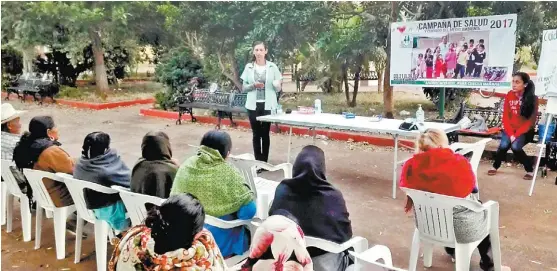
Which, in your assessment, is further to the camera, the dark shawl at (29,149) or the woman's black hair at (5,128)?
the woman's black hair at (5,128)

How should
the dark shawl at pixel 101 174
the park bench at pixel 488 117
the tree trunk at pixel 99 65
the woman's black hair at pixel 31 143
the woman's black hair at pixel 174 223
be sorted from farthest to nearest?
1. the tree trunk at pixel 99 65
2. the park bench at pixel 488 117
3. the woman's black hair at pixel 31 143
4. the dark shawl at pixel 101 174
5. the woman's black hair at pixel 174 223

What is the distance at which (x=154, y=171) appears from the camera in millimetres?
2918

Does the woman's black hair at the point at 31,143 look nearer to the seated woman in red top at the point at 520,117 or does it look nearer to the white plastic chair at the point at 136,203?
the white plastic chair at the point at 136,203

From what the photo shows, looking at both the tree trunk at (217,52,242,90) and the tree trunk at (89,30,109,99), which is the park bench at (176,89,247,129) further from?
the tree trunk at (89,30,109,99)

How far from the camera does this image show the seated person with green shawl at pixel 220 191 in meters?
2.56

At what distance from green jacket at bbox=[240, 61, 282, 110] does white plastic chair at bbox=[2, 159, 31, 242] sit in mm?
2686

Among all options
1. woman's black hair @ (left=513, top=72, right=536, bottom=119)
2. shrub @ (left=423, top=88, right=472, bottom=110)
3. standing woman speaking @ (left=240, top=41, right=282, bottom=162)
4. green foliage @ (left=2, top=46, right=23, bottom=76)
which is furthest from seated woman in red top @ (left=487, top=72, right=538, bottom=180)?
green foliage @ (left=2, top=46, right=23, bottom=76)

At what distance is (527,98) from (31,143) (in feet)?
15.8

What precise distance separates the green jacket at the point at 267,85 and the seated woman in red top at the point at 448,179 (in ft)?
9.17

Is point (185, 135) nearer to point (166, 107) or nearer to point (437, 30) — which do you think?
point (166, 107)

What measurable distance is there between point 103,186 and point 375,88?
37.6ft

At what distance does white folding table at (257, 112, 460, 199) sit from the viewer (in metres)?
4.70

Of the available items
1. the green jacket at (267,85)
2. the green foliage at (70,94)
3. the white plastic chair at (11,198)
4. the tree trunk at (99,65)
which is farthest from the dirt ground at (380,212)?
the green foliage at (70,94)

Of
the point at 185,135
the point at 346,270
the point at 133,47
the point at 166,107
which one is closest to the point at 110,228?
the point at 346,270
